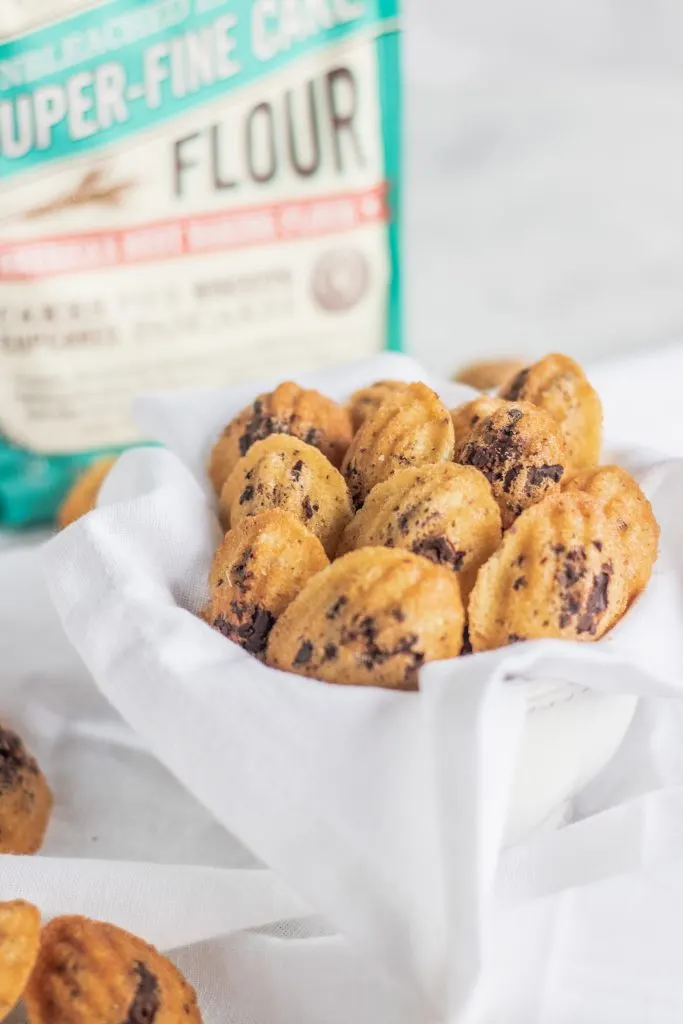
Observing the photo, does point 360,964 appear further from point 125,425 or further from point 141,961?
point 125,425

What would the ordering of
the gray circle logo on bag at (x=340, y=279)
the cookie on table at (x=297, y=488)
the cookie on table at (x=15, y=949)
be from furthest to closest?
the gray circle logo on bag at (x=340, y=279), the cookie on table at (x=297, y=488), the cookie on table at (x=15, y=949)

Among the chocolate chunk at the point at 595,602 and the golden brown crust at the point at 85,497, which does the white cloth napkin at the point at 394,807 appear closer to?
the chocolate chunk at the point at 595,602

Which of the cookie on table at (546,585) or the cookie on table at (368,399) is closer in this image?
the cookie on table at (546,585)

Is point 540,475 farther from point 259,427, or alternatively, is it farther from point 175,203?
point 175,203

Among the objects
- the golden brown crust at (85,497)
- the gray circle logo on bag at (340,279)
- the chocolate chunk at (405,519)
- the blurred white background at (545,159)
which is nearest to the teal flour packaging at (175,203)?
the gray circle logo on bag at (340,279)

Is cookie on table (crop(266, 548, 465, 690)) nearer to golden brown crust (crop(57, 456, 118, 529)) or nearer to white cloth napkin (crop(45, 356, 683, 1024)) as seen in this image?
white cloth napkin (crop(45, 356, 683, 1024))

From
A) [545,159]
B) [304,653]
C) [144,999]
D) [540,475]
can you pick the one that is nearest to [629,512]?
[540,475]
